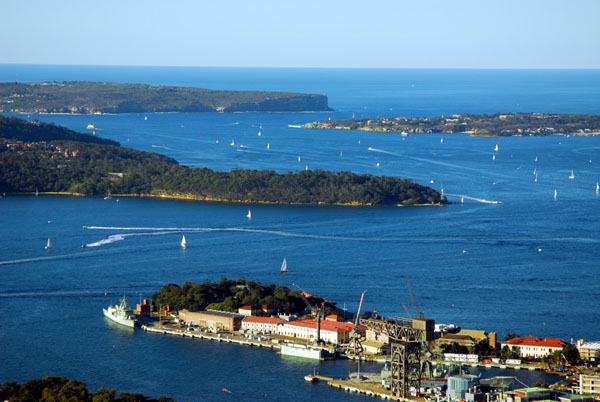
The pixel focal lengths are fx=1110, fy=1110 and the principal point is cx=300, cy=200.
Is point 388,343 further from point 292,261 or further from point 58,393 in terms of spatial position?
point 292,261

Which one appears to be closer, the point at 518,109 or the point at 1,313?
the point at 1,313

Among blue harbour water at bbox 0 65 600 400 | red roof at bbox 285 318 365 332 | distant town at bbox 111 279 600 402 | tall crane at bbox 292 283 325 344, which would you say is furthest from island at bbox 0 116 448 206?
red roof at bbox 285 318 365 332

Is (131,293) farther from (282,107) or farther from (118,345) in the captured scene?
(282,107)

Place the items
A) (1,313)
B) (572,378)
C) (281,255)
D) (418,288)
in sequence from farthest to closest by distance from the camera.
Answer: (281,255), (418,288), (1,313), (572,378)

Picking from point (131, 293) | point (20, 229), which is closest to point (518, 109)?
point (20, 229)

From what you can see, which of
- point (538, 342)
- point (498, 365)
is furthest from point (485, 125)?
point (498, 365)

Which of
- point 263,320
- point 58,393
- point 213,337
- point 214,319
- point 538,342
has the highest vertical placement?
point 538,342
